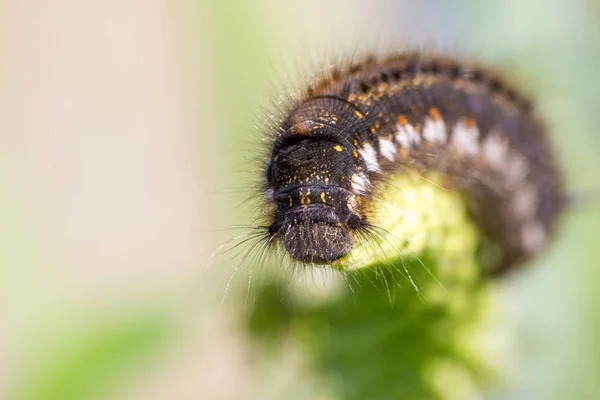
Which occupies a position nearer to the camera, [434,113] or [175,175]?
[434,113]

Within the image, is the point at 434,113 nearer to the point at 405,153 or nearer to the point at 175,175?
the point at 405,153

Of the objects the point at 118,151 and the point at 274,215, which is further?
the point at 118,151

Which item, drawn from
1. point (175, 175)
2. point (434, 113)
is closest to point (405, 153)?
point (434, 113)

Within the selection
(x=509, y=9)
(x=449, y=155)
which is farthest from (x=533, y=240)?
(x=509, y=9)

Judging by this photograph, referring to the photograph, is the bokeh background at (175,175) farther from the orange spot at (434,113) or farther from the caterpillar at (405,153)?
the orange spot at (434,113)

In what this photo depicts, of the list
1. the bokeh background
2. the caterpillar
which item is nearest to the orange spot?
the caterpillar

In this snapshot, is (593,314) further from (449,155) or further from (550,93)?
(449,155)
